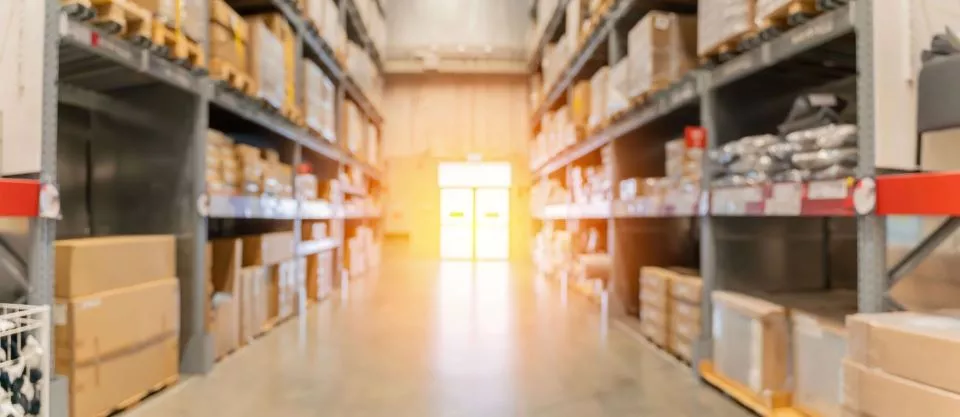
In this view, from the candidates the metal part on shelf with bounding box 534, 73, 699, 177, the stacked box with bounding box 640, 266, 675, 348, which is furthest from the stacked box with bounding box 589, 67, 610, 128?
the stacked box with bounding box 640, 266, 675, 348

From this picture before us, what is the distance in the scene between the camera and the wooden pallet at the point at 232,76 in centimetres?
380

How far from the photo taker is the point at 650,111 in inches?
175

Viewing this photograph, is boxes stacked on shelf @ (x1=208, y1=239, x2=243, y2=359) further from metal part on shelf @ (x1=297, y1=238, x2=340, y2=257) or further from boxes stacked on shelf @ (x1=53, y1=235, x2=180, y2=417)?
metal part on shelf @ (x1=297, y1=238, x2=340, y2=257)

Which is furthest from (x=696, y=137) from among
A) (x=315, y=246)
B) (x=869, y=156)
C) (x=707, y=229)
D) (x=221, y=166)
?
(x=315, y=246)

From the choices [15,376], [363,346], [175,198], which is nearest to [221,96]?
[175,198]

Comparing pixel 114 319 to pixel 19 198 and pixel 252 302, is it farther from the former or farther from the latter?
pixel 252 302

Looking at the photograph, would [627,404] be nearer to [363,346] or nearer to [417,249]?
[363,346]

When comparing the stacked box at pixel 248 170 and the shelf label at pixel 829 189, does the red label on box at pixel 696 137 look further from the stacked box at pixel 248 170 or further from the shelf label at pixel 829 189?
the stacked box at pixel 248 170

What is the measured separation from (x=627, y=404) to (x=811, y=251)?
6.16 ft

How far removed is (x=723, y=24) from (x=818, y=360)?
1.78 meters

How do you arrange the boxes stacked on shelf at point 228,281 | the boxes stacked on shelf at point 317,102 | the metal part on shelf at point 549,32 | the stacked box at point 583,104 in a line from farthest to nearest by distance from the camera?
the metal part on shelf at point 549,32, the stacked box at point 583,104, the boxes stacked on shelf at point 317,102, the boxes stacked on shelf at point 228,281

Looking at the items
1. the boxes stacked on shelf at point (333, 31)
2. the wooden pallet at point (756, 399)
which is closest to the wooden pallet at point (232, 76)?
the boxes stacked on shelf at point (333, 31)

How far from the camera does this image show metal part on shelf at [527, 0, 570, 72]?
8484mm

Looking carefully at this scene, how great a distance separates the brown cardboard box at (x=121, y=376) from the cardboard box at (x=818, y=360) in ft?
10.7
